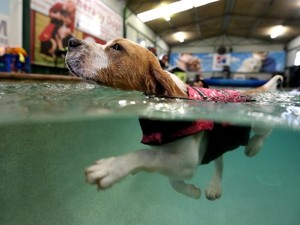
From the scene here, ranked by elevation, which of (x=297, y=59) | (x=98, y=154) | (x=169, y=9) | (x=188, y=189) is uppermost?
(x=169, y=9)

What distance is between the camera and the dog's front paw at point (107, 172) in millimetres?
1510

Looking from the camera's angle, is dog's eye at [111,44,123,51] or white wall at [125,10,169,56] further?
white wall at [125,10,169,56]

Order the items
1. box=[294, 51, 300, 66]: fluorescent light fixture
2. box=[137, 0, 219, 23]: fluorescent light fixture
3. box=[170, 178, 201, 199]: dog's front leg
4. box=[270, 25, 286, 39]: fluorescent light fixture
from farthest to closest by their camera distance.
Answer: box=[294, 51, 300, 66]: fluorescent light fixture < box=[270, 25, 286, 39]: fluorescent light fixture < box=[137, 0, 219, 23]: fluorescent light fixture < box=[170, 178, 201, 199]: dog's front leg

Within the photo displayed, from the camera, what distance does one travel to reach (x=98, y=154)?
29.1ft

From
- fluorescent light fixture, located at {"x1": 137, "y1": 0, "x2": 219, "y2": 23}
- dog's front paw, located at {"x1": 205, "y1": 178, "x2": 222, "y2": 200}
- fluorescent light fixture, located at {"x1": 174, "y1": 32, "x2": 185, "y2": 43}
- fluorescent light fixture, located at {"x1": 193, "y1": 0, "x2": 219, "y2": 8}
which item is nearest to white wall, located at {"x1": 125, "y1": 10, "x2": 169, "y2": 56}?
fluorescent light fixture, located at {"x1": 137, "y1": 0, "x2": 219, "y2": 23}

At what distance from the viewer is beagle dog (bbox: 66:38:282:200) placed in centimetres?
179

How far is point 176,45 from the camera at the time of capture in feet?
81.7

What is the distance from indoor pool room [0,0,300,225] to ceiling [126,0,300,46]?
0.48ft

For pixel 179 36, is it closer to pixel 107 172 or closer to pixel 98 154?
pixel 98 154

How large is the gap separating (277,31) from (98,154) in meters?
16.5

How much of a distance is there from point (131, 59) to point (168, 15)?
45.4ft

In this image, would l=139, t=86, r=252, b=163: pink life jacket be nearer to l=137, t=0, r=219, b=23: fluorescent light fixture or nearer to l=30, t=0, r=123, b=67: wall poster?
l=30, t=0, r=123, b=67: wall poster

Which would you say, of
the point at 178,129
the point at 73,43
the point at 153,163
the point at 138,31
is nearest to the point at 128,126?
the point at 73,43

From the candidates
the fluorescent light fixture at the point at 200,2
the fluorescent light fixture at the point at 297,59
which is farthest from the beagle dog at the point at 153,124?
the fluorescent light fixture at the point at 297,59
